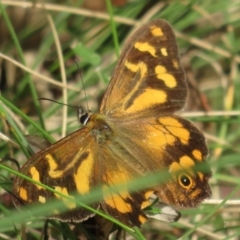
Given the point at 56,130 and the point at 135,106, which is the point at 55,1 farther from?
the point at 135,106

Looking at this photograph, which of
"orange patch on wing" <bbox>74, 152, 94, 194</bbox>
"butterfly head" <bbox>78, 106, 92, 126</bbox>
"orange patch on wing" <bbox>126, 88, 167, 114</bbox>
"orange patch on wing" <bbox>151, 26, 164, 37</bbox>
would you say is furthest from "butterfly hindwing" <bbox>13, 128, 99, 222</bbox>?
"orange patch on wing" <bbox>151, 26, 164, 37</bbox>

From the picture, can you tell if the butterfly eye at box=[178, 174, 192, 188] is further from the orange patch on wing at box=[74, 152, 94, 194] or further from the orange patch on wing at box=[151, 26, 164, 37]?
the orange patch on wing at box=[151, 26, 164, 37]

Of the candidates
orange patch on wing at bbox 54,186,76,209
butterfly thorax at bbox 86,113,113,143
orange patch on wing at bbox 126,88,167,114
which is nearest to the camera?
orange patch on wing at bbox 54,186,76,209

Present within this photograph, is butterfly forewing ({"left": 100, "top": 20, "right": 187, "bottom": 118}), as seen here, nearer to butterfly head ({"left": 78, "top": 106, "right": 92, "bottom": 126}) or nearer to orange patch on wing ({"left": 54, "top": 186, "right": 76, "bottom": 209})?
butterfly head ({"left": 78, "top": 106, "right": 92, "bottom": 126})

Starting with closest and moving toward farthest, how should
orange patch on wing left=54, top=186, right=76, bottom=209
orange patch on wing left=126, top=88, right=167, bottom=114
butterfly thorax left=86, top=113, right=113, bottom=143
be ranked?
orange patch on wing left=54, top=186, right=76, bottom=209 → butterfly thorax left=86, top=113, right=113, bottom=143 → orange patch on wing left=126, top=88, right=167, bottom=114

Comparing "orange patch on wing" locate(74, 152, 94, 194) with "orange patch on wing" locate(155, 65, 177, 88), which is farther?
"orange patch on wing" locate(155, 65, 177, 88)

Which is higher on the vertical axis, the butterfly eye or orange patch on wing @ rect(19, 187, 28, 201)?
orange patch on wing @ rect(19, 187, 28, 201)

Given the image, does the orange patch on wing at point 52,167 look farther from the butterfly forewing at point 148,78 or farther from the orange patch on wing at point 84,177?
the butterfly forewing at point 148,78

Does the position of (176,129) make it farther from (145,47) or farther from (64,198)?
(64,198)

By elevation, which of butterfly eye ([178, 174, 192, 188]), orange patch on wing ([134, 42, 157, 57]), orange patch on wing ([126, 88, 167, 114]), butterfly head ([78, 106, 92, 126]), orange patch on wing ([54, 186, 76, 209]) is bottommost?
butterfly eye ([178, 174, 192, 188])
